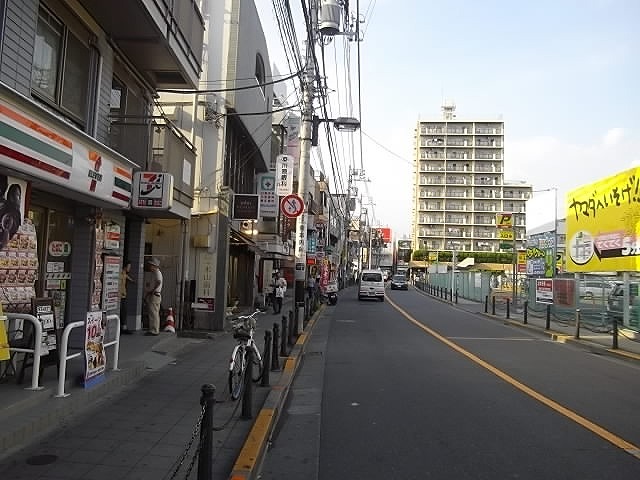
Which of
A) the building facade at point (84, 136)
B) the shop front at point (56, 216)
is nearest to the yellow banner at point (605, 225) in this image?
the building facade at point (84, 136)

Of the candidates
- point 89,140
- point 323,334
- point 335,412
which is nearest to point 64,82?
point 89,140

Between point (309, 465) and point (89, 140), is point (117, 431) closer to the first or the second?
point (309, 465)

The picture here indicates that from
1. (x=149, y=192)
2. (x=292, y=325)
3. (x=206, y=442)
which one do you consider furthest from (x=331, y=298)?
(x=206, y=442)

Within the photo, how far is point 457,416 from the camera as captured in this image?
286 inches

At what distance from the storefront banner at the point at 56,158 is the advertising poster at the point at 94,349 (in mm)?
1789

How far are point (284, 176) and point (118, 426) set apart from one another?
54.1ft

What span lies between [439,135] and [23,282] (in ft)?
398

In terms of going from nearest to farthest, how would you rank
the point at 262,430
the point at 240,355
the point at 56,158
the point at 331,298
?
the point at 262,430, the point at 56,158, the point at 240,355, the point at 331,298

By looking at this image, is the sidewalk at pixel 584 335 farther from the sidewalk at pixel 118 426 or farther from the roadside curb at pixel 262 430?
the sidewalk at pixel 118 426

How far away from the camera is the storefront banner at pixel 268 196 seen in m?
20.0

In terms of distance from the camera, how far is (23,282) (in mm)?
7855

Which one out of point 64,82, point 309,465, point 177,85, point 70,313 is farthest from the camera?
point 177,85

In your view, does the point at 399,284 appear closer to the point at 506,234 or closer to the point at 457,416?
the point at 506,234

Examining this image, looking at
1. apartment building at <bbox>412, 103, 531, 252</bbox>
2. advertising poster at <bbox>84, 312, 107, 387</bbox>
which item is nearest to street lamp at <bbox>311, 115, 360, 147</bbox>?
advertising poster at <bbox>84, 312, 107, 387</bbox>
